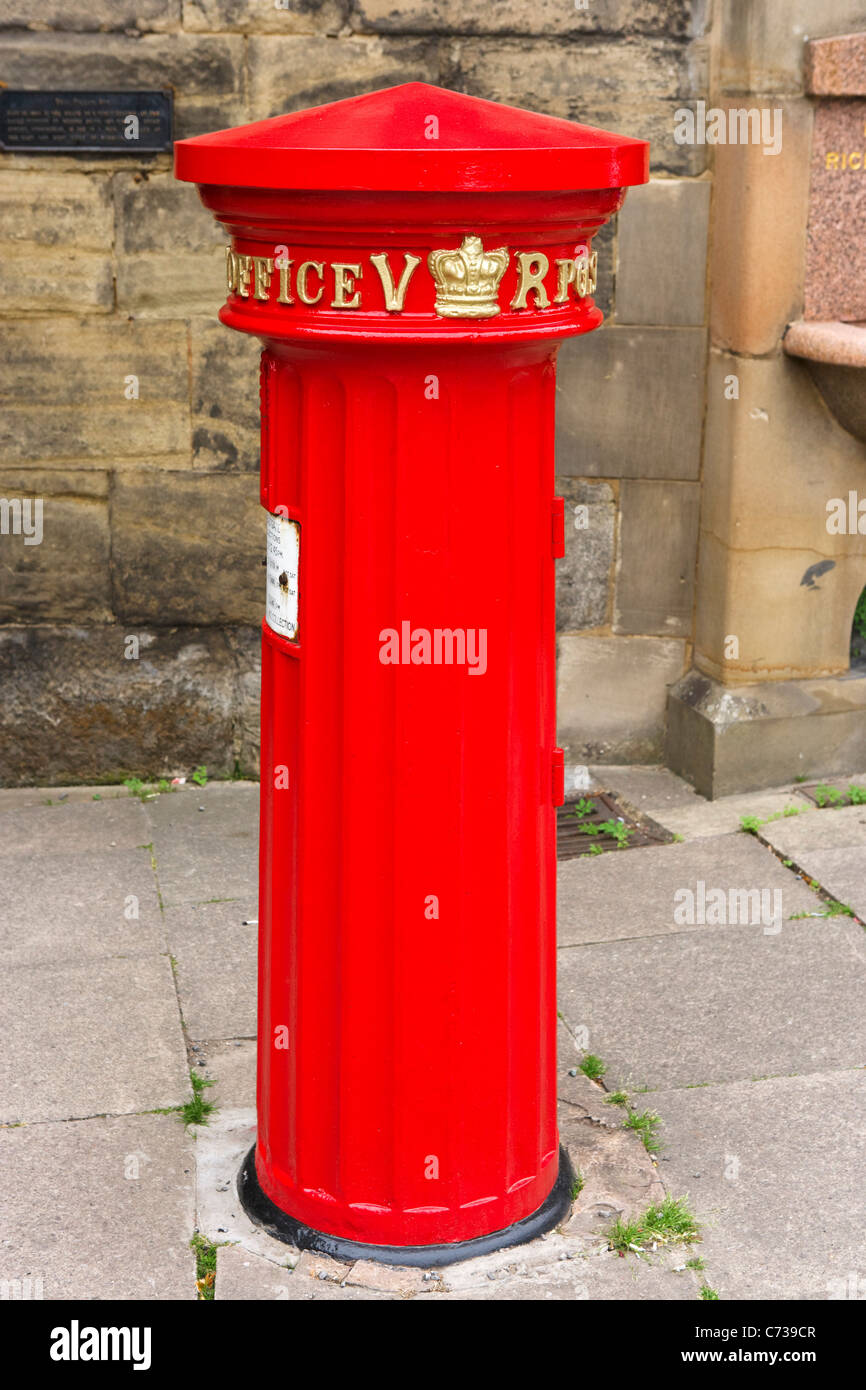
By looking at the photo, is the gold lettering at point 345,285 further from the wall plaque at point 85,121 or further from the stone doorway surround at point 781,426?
the wall plaque at point 85,121

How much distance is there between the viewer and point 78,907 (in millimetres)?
4703

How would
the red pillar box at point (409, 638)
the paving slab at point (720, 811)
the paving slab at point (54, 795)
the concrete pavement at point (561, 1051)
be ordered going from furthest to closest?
the paving slab at point (54, 795), the paving slab at point (720, 811), the concrete pavement at point (561, 1051), the red pillar box at point (409, 638)

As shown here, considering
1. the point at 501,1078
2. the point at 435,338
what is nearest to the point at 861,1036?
the point at 501,1078

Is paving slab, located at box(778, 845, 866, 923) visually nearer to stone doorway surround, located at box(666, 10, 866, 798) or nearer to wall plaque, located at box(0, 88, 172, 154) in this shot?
stone doorway surround, located at box(666, 10, 866, 798)

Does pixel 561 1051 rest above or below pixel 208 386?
below

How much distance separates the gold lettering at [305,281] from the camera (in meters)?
2.56

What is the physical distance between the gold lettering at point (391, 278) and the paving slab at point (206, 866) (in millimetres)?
2580

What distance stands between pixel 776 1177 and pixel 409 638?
5.04ft

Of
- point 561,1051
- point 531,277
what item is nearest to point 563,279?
point 531,277

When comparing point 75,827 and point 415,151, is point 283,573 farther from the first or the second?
point 75,827

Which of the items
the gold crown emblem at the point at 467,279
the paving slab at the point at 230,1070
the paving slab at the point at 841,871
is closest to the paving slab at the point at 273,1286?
the paving slab at the point at 230,1070

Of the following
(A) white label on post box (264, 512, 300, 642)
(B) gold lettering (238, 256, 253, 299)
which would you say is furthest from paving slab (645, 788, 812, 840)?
(B) gold lettering (238, 256, 253, 299)

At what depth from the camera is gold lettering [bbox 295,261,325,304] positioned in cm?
256

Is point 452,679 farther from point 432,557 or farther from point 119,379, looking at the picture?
point 119,379
